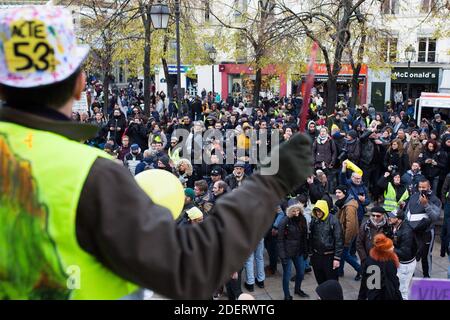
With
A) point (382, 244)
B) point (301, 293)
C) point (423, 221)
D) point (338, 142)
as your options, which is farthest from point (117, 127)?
point (382, 244)

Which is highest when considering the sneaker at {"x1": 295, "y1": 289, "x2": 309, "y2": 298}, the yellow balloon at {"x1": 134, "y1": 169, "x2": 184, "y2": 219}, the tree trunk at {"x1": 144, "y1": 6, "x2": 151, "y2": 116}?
the tree trunk at {"x1": 144, "y1": 6, "x2": 151, "y2": 116}

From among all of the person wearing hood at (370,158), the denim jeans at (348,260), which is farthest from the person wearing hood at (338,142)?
the denim jeans at (348,260)

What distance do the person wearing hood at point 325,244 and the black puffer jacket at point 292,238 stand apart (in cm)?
13

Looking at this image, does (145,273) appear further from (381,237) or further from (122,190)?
(381,237)

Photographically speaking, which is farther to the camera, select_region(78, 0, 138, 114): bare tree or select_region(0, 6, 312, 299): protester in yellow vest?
select_region(78, 0, 138, 114): bare tree

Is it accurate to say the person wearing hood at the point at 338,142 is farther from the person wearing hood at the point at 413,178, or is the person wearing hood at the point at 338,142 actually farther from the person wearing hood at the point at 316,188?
the person wearing hood at the point at 316,188

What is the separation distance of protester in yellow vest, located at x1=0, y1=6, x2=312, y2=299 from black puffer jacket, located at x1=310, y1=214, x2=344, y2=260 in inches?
245

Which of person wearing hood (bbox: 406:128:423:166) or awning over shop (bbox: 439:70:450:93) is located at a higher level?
awning over shop (bbox: 439:70:450:93)

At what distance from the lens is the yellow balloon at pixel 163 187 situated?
208 cm

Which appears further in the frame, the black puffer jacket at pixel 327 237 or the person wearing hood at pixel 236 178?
the person wearing hood at pixel 236 178

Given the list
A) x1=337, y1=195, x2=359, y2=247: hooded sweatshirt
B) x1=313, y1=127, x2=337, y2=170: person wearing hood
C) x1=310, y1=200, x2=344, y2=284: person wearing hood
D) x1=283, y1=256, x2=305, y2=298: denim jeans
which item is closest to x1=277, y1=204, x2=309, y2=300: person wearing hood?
x1=283, y1=256, x2=305, y2=298: denim jeans

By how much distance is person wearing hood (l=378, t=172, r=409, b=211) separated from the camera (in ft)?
27.7

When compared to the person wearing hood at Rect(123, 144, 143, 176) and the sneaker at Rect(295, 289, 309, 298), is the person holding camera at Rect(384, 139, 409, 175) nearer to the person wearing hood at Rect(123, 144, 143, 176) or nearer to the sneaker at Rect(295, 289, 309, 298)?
the sneaker at Rect(295, 289, 309, 298)
